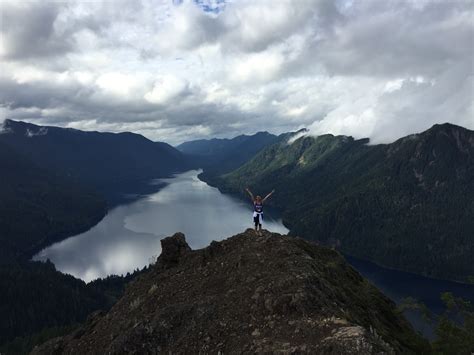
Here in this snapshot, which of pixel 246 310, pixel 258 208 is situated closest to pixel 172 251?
pixel 258 208

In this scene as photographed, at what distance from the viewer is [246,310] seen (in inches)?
1168

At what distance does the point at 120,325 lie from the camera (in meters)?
37.5

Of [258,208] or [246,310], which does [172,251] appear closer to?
[258,208]

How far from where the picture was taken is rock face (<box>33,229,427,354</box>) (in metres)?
25.8

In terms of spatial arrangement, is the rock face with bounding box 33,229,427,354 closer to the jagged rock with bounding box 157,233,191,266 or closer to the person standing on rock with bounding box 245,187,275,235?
the jagged rock with bounding box 157,233,191,266

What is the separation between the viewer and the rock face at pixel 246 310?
84.6 feet

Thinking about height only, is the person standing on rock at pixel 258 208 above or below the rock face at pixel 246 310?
above

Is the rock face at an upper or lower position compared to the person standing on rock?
lower

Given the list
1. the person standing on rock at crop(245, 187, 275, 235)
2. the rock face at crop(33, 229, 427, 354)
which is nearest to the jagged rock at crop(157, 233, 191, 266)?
the rock face at crop(33, 229, 427, 354)

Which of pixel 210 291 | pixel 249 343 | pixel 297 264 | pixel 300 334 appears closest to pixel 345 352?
pixel 300 334

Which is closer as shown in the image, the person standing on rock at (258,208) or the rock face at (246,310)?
the rock face at (246,310)

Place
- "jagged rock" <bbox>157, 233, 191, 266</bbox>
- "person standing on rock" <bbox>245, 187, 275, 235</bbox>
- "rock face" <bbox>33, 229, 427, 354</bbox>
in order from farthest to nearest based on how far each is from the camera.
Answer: "jagged rock" <bbox>157, 233, 191, 266</bbox>, "person standing on rock" <bbox>245, 187, 275, 235</bbox>, "rock face" <bbox>33, 229, 427, 354</bbox>

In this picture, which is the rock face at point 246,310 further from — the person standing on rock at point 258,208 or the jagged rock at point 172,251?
the person standing on rock at point 258,208

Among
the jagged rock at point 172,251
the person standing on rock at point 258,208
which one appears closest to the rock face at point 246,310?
the jagged rock at point 172,251
